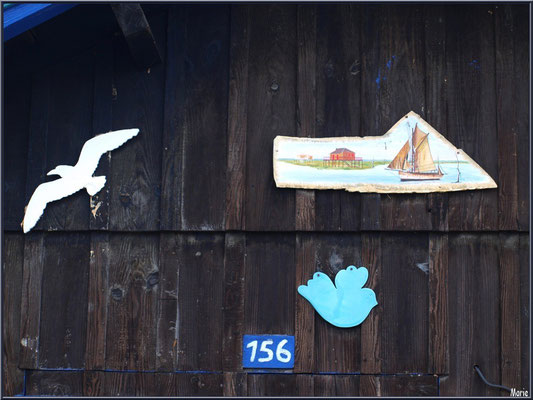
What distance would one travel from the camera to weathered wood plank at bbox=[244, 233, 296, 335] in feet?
11.1

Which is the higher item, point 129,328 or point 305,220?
point 305,220

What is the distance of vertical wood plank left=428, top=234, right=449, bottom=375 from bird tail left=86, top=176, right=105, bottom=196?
175 cm

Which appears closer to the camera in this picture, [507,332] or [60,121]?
[507,332]

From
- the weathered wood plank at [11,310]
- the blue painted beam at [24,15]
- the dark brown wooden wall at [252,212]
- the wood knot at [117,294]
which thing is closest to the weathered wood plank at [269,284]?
the dark brown wooden wall at [252,212]

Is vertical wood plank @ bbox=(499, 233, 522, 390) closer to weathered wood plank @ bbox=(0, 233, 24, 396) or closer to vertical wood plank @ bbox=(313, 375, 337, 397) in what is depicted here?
vertical wood plank @ bbox=(313, 375, 337, 397)

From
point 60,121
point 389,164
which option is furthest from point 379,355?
point 60,121

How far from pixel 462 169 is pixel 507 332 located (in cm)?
86

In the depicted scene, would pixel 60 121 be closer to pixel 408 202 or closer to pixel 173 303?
pixel 173 303

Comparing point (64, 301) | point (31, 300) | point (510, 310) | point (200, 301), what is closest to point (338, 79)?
point (200, 301)

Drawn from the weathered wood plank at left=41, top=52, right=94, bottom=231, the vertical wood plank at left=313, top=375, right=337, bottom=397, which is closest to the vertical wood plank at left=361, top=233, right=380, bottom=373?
the vertical wood plank at left=313, top=375, right=337, bottom=397

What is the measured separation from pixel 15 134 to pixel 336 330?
202 cm

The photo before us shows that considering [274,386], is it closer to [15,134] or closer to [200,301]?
[200,301]

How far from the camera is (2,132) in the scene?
11.8 feet

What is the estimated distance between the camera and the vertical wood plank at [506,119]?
344 centimetres
